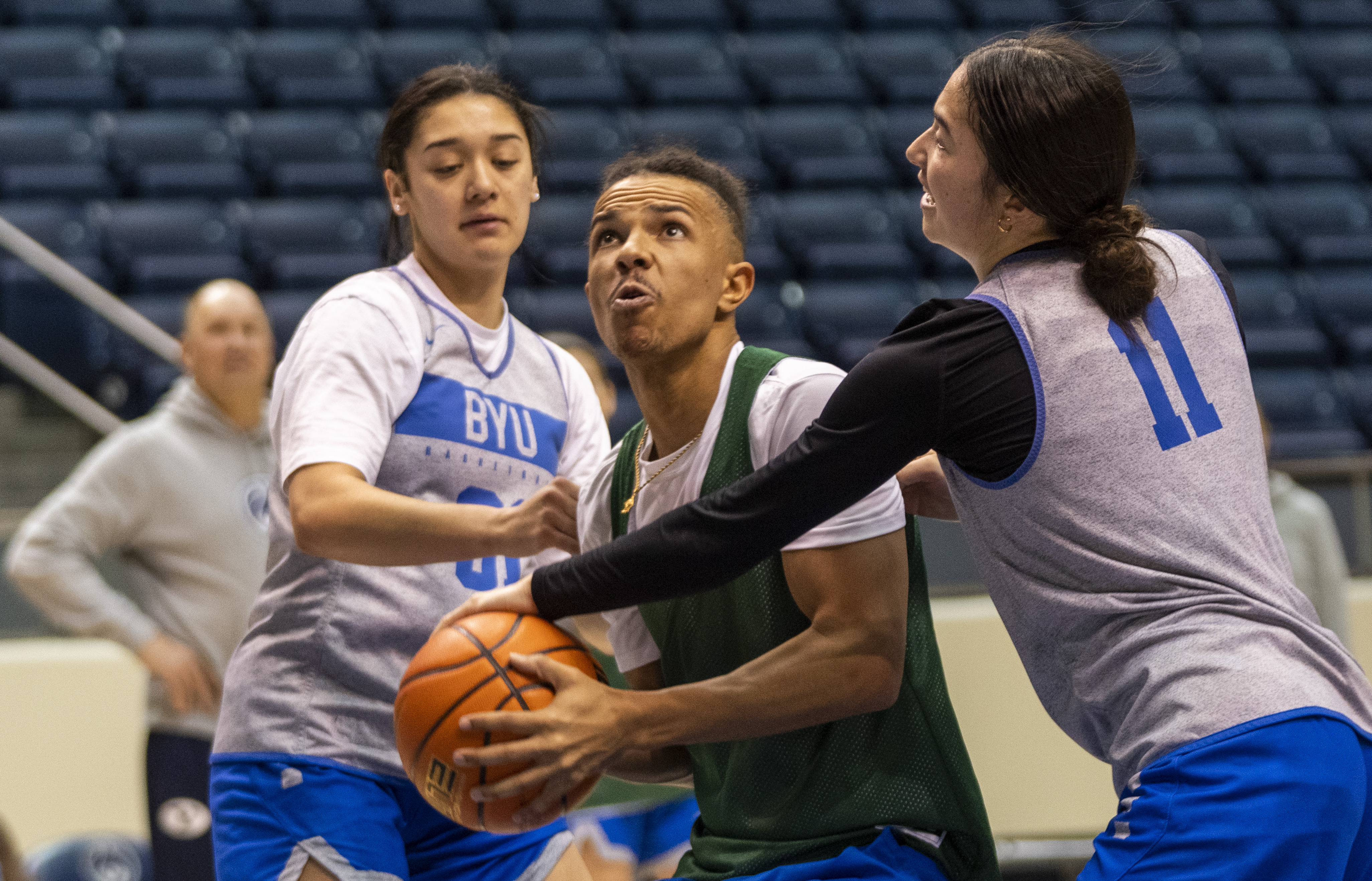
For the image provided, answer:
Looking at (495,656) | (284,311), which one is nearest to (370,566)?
(495,656)

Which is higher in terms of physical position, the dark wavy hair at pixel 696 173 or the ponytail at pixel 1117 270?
the dark wavy hair at pixel 696 173

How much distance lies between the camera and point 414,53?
8.24 metres

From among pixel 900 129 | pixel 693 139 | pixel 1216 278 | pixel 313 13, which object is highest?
pixel 313 13

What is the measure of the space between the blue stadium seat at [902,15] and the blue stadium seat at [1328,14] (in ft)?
8.52

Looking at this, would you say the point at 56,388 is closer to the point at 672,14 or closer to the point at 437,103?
the point at 437,103

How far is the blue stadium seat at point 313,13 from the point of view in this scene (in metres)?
8.52

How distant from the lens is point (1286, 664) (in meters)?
1.45

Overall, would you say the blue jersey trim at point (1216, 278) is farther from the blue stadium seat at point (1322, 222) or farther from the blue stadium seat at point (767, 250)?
the blue stadium seat at point (1322, 222)

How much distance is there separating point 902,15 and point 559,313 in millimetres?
3807

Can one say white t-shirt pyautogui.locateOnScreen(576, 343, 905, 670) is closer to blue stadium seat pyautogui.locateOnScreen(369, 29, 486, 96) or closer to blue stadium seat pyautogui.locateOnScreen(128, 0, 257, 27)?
blue stadium seat pyautogui.locateOnScreen(369, 29, 486, 96)

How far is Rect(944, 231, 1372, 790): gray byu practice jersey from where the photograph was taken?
145 centimetres

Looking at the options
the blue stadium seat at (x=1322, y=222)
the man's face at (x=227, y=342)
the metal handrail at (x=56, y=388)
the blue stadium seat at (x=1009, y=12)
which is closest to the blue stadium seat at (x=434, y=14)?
the blue stadium seat at (x=1009, y=12)

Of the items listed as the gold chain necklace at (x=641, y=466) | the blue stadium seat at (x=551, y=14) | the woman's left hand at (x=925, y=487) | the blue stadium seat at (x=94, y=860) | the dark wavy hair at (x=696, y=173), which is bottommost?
the blue stadium seat at (x=94, y=860)

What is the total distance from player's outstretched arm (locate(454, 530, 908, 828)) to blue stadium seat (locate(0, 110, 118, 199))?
6.45m
